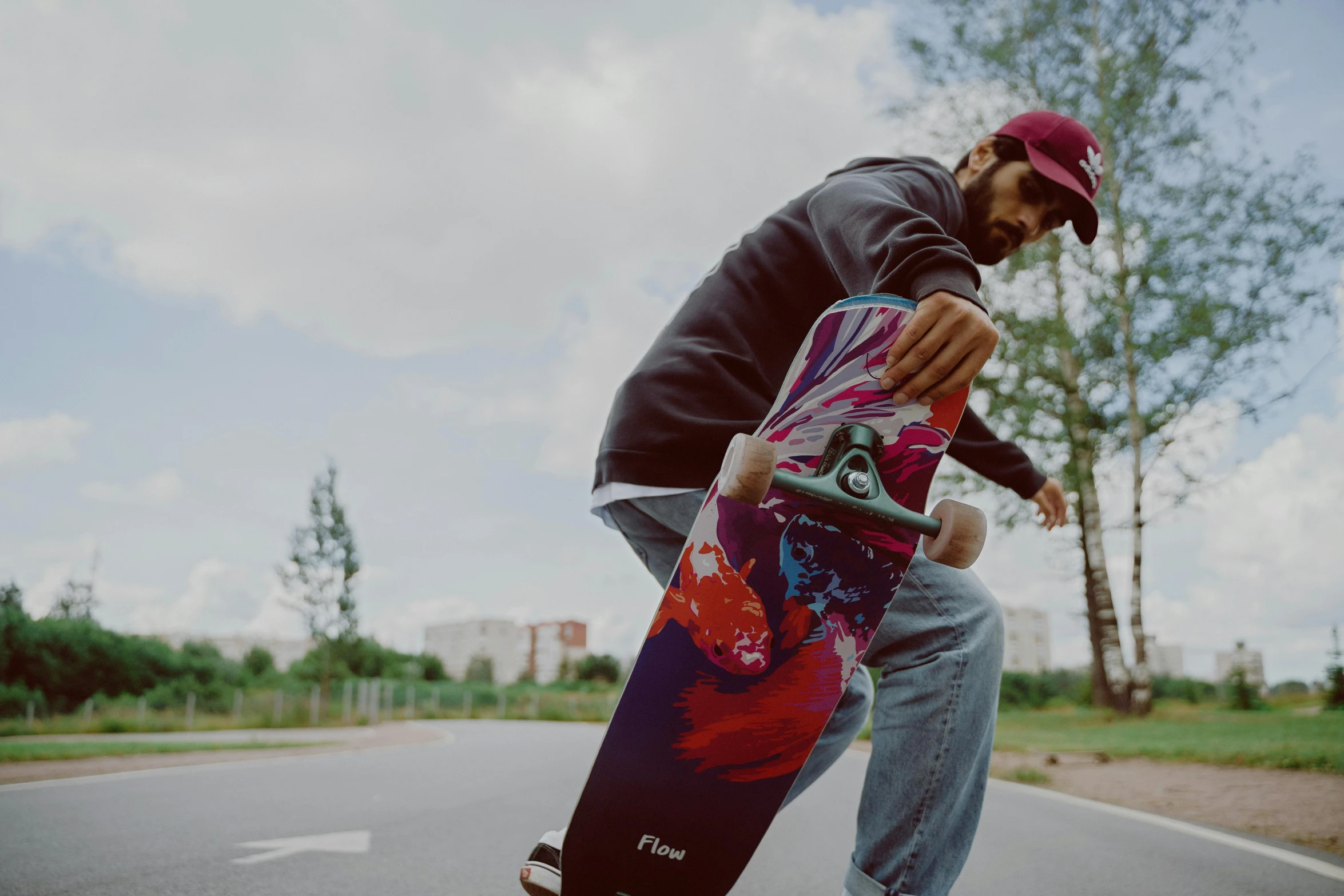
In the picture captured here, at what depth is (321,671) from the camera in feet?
85.4

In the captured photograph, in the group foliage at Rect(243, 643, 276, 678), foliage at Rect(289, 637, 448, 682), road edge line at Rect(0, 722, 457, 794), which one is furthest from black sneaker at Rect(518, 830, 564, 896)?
foliage at Rect(243, 643, 276, 678)

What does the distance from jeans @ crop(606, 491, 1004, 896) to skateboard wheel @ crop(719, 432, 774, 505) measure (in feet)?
1.23

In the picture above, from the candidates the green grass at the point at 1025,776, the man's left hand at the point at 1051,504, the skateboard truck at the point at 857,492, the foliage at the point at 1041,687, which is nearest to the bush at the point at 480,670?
the foliage at the point at 1041,687

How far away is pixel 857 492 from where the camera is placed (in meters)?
1.27

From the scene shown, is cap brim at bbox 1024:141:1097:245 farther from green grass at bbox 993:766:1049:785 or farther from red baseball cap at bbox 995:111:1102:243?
green grass at bbox 993:766:1049:785

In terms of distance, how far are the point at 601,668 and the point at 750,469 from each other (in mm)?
57176

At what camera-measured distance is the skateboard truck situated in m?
1.19

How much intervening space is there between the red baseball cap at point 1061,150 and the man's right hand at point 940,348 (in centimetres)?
85

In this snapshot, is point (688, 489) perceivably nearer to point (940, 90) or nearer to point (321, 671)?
A: point (940, 90)

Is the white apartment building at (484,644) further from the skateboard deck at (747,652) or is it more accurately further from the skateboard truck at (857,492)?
the skateboard truck at (857,492)

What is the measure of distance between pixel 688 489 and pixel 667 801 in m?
0.56

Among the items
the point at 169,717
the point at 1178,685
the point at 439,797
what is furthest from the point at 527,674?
the point at 439,797

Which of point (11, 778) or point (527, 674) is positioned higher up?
point (11, 778)

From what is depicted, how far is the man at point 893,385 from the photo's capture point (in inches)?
49.8
